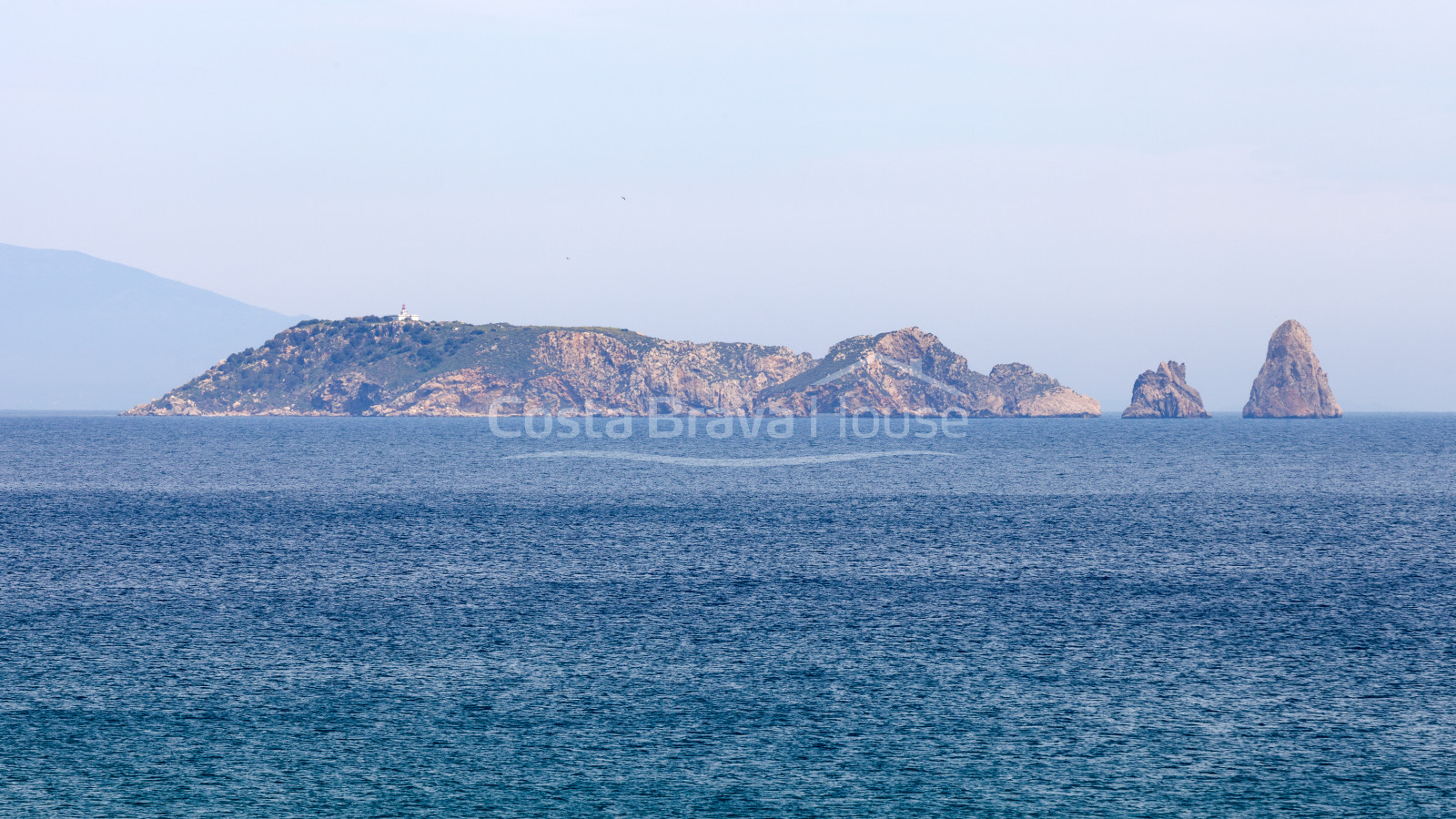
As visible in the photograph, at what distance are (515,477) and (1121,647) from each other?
113m

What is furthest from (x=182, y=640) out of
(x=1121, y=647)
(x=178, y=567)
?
(x=1121, y=647)

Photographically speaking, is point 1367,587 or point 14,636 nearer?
point 14,636

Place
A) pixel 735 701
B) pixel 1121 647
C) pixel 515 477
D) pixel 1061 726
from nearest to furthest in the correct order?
pixel 1061 726 < pixel 735 701 < pixel 1121 647 < pixel 515 477

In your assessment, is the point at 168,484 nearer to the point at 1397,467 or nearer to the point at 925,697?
the point at 925,697

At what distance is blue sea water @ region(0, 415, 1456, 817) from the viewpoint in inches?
1231

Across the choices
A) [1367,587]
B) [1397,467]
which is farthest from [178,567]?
[1397,467]

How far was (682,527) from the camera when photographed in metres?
93.3

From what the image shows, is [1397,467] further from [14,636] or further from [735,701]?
[14,636]

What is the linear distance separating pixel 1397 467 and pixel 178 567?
528 ft

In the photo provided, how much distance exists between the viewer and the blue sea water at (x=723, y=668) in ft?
103

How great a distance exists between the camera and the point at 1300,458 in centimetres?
19338

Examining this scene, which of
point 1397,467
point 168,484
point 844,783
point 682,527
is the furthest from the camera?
point 1397,467

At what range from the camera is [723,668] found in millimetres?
44094

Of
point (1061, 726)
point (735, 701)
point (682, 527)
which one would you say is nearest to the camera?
point (1061, 726)
